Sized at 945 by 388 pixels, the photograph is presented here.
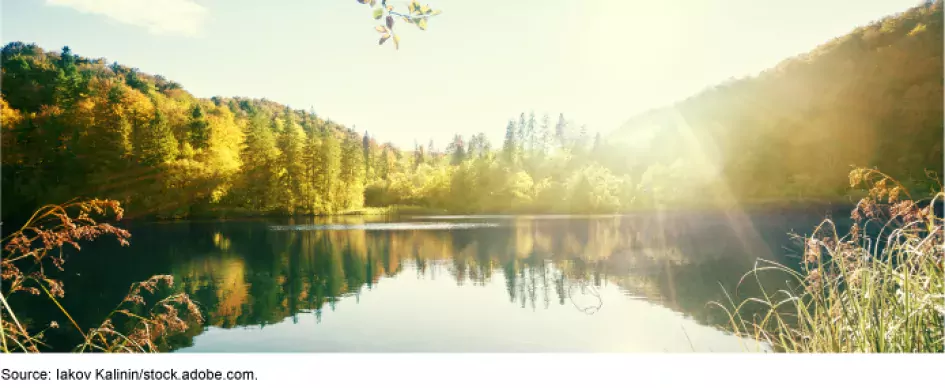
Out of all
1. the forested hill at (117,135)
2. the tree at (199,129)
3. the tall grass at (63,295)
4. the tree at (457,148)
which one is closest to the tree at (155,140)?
the forested hill at (117,135)

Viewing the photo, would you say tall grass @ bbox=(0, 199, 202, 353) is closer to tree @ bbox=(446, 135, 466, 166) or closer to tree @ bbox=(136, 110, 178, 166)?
tree @ bbox=(136, 110, 178, 166)

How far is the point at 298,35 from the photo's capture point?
4.04m

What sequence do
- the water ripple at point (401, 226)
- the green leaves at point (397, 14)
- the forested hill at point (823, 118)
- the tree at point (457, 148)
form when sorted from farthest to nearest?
1. the water ripple at point (401, 226)
2. the tree at point (457, 148)
3. the forested hill at point (823, 118)
4. the green leaves at point (397, 14)

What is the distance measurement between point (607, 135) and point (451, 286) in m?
3.06

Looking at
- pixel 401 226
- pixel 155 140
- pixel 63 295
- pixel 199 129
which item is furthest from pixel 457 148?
pixel 401 226

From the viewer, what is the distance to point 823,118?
4844 mm

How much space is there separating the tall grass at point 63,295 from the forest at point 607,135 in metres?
0.51

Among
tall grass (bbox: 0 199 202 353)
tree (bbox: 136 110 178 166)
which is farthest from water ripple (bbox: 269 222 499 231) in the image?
tree (bbox: 136 110 178 166)

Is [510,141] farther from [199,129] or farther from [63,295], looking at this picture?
[63,295]

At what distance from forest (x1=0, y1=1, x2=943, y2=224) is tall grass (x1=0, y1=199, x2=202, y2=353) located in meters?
0.51

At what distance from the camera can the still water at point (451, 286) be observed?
4.80 meters

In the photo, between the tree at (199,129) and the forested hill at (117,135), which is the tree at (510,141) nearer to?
the forested hill at (117,135)

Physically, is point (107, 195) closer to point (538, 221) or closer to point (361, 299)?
point (361, 299)
